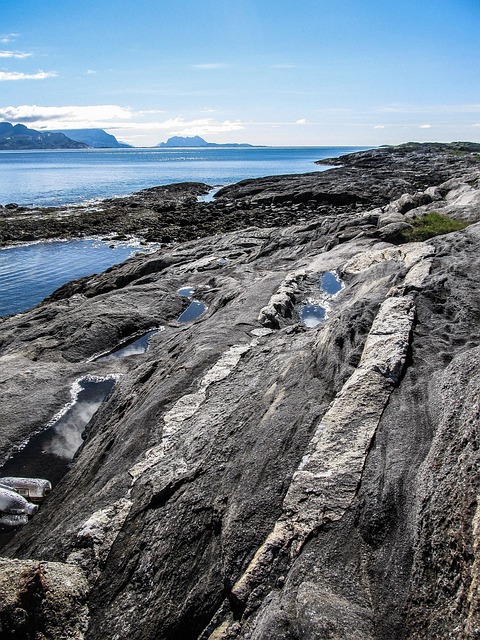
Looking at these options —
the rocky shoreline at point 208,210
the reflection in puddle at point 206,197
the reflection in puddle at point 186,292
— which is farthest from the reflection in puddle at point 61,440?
the reflection in puddle at point 206,197

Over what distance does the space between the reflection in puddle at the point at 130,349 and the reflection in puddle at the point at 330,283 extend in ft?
31.0

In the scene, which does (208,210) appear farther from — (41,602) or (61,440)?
(41,602)

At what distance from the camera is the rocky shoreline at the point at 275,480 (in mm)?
6926

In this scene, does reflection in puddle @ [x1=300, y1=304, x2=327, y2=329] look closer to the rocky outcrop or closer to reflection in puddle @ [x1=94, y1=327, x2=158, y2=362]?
reflection in puddle @ [x1=94, y1=327, x2=158, y2=362]

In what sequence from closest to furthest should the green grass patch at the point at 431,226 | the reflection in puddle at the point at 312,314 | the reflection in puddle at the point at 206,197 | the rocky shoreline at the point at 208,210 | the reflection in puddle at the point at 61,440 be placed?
the reflection in puddle at the point at 61,440 → the reflection in puddle at the point at 312,314 → the green grass patch at the point at 431,226 → the rocky shoreline at the point at 208,210 → the reflection in puddle at the point at 206,197

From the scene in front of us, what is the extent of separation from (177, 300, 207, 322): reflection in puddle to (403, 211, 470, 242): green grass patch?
13.5 metres

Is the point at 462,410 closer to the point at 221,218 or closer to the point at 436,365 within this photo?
the point at 436,365

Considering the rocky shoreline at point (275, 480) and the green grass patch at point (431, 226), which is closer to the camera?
the rocky shoreline at point (275, 480)

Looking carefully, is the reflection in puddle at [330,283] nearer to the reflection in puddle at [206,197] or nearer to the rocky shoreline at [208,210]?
the rocky shoreline at [208,210]

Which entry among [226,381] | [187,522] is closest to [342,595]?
[187,522]

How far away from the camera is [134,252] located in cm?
5316

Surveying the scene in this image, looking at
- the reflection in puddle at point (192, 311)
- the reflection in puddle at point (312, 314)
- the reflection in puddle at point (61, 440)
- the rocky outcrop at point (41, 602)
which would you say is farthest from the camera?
the reflection in puddle at point (192, 311)

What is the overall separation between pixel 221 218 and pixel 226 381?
56.8 metres

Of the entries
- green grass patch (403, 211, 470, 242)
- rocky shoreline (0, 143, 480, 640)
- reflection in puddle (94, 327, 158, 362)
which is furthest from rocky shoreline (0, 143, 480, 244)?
rocky shoreline (0, 143, 480, 640)
